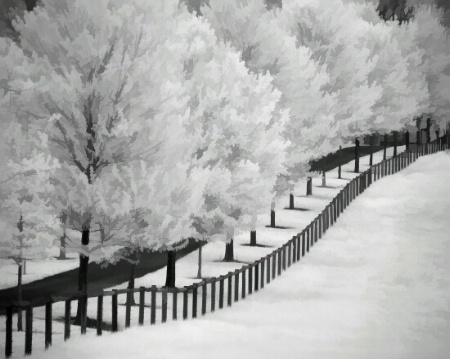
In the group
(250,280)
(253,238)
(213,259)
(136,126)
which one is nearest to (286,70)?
(253,238)

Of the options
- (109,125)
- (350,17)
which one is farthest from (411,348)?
(350,17)

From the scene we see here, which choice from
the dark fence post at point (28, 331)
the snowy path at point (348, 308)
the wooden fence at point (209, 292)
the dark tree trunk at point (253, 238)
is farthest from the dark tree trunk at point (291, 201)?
the dark fence post at point (28, 331)

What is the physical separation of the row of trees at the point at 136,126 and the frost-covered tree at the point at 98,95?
0.03m

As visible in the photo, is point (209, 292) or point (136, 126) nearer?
point (136, 126)

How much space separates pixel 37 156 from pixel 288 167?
46.1 ft

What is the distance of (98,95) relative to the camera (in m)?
21.7

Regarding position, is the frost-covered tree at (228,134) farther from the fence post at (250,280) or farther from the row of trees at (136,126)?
the fence post at (250,280)

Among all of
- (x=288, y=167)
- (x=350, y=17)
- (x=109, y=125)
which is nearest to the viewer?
(x=109, y=125)

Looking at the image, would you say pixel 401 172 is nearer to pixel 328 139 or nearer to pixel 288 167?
pixel 328 139

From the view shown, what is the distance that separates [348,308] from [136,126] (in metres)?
7.10

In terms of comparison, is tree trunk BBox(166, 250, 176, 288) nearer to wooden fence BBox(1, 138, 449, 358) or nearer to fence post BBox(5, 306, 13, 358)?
wooden fence BBox(1, 138, 449, 358)

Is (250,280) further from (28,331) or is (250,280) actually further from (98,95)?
(28,331)

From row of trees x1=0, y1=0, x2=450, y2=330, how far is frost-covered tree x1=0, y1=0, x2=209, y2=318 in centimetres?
3

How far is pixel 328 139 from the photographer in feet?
139
